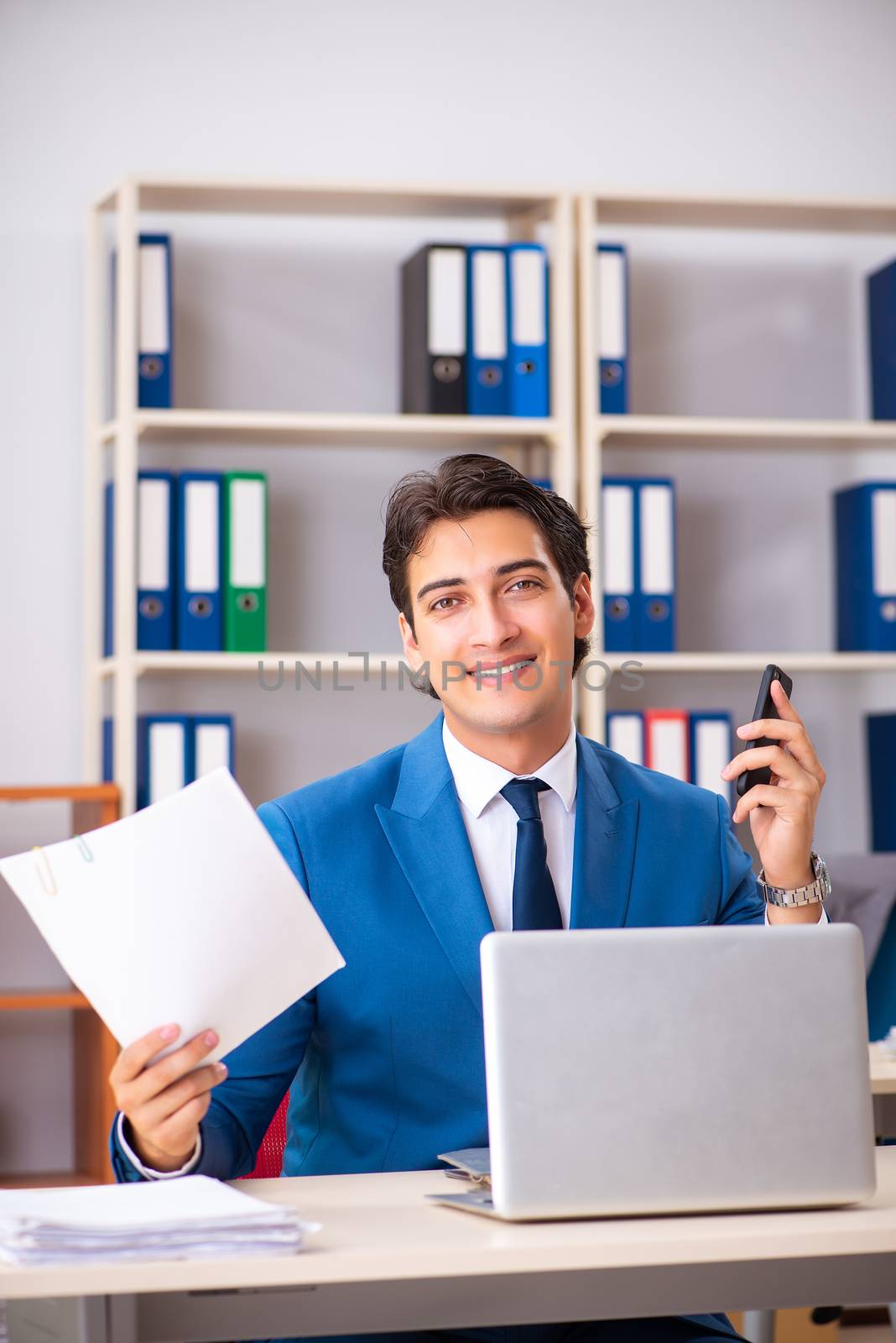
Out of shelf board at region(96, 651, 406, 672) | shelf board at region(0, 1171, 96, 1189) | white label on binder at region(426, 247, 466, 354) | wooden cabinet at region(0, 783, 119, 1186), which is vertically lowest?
shelf board at region(0, 1171, 96, 1189)

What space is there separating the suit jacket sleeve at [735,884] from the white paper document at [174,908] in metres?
0.65

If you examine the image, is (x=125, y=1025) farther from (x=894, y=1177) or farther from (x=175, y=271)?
(x=175, y=271)

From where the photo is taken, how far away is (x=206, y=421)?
289cm

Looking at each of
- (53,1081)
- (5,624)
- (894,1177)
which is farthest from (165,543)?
(894,1177)

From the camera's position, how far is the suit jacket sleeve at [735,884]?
1.55 metres

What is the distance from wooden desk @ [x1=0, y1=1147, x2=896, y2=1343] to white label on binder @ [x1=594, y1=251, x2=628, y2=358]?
2246 mm

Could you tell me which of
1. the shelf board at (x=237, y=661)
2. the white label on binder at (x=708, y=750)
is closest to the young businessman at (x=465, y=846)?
the shelf board at (x=237, y=661)

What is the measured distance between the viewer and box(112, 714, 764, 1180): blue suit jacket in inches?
53.3

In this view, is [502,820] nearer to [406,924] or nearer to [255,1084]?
[406,924]

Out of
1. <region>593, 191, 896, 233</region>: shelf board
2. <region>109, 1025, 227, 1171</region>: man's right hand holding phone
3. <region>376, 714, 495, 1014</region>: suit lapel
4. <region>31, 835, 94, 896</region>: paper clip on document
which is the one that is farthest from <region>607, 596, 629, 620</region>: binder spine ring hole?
<region>31, 835, 94, 896</region>: paper clip on document

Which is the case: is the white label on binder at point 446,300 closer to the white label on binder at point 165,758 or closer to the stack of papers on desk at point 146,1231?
the white label on binder at point 165,758

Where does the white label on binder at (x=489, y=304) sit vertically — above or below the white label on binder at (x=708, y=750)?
above

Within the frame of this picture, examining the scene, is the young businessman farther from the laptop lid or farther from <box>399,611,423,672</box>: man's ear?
the laptop lid

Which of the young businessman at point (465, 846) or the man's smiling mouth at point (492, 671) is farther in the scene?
the man's smiling mouth at point (492, 671)
